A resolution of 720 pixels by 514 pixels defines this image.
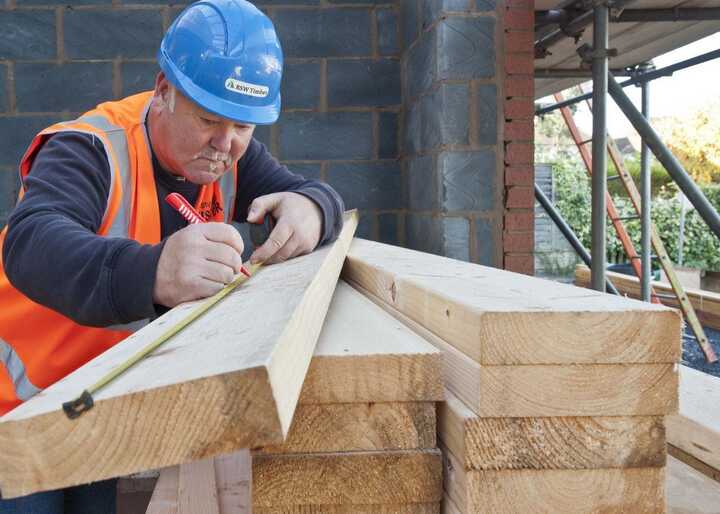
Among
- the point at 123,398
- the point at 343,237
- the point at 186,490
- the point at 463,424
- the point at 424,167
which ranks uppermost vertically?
the point at 424,167

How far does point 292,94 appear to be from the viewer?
14.1ft

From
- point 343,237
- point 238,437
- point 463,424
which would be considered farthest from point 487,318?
point 343,237

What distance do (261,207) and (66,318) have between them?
2.00ft

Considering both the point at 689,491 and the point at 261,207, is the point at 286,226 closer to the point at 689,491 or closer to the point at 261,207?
the point at 261,207

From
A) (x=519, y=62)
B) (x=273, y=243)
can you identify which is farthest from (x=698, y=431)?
(x=519, y=62)

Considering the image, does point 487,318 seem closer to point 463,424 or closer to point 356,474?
point 463,424

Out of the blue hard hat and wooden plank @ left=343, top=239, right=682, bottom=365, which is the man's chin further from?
wooden plank @ left=343, top=239, right=682, bottom=365

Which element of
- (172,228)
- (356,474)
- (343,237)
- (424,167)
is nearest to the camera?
(356,474)

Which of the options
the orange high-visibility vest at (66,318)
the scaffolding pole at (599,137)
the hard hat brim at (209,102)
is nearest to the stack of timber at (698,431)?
the hard hat brim at (209,102)

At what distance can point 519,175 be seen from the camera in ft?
12.3

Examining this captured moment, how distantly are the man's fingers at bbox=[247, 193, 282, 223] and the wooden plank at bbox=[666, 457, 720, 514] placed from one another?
125 cm

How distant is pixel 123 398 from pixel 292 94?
369 cm

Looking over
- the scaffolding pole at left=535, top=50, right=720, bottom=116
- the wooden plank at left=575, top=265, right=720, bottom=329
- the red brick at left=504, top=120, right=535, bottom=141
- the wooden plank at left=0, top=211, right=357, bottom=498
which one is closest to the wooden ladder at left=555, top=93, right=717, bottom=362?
the scaffolding pole at left=535, top=50, right=720, bottom=116

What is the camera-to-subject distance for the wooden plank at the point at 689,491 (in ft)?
4.62
